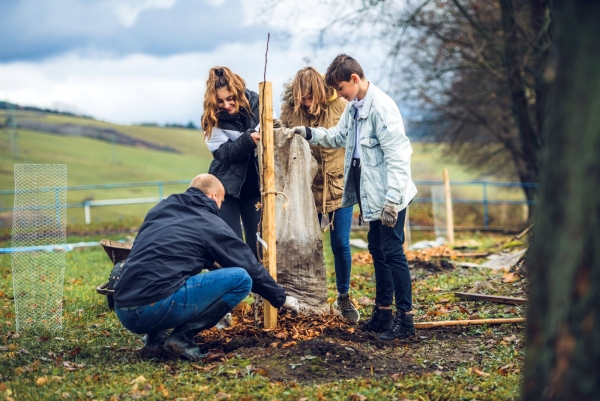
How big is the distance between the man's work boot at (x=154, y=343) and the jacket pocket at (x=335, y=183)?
6.29 feet

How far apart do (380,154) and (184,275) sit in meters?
1.79

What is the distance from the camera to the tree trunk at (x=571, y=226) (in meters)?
2.21

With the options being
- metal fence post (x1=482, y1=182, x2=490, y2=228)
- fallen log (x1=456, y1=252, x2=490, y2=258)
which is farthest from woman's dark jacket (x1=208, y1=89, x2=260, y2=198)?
metal fence post (x1=482, y1=182, x2=490, y2=228)

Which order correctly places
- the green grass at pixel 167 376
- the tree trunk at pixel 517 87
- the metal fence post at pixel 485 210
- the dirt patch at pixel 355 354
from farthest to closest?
the metal fence post at pixel 485 210
the tree trunk at pixel 517 87
the dirt patch at pixel 355 354
the green grass at pixel 167 376

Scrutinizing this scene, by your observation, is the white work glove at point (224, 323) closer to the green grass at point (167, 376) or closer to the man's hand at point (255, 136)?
the green grass at point (167, 376)

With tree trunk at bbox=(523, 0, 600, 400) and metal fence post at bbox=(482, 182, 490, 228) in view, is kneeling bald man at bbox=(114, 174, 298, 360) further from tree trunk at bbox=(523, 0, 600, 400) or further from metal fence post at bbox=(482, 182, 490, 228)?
metal fence post at bbox=(482, 182, 490, 228)

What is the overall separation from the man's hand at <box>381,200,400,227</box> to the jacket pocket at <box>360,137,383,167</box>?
384mm

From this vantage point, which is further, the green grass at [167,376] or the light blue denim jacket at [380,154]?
the light blue denim jacket at [380,154]

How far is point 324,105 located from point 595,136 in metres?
3.74

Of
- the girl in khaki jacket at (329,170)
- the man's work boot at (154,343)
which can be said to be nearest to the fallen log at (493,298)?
the girl in khaki jacket at (329,170)

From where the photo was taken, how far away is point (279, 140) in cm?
561

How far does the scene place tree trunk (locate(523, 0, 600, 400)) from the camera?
221cm

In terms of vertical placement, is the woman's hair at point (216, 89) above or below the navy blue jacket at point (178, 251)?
above

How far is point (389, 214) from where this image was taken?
4.89 m
